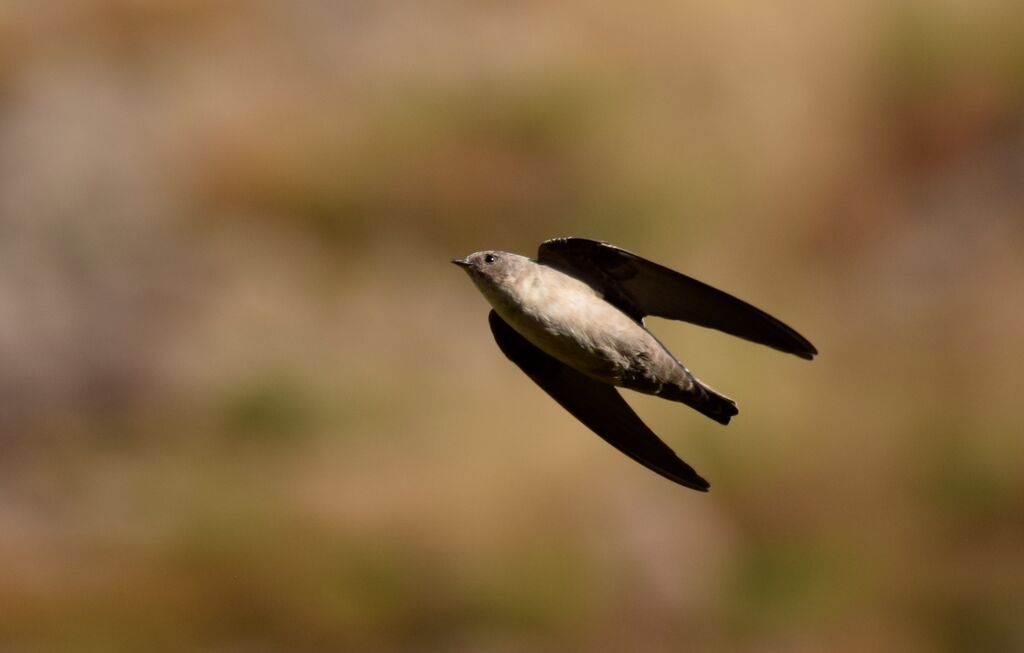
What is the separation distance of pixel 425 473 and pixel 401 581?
0.79 m

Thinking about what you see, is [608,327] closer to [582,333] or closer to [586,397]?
[582,333]

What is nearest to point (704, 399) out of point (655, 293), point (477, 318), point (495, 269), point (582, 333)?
point (655, 293)

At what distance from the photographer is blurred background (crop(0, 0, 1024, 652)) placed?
1003 centimetres

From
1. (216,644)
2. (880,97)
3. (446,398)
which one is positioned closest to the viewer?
(216,644)

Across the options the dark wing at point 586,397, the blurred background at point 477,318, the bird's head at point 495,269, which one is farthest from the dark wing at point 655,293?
the blurred background at point 477,318

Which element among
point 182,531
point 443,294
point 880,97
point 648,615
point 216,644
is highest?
point 880,97

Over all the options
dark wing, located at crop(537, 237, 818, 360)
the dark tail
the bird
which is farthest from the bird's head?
the dark tail

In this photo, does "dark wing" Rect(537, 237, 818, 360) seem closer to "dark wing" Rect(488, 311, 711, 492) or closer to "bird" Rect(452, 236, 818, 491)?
"bird" Rect(452, 236, 818, 491)

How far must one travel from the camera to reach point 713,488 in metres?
10.5

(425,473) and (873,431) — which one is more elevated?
(873,431)

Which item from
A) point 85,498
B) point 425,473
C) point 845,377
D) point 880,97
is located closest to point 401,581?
point 425,473

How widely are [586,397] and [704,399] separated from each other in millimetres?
359

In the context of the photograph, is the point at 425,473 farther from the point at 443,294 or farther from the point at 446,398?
the point at 443,294

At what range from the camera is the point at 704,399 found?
13.6ft
